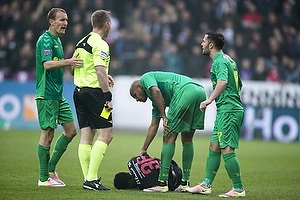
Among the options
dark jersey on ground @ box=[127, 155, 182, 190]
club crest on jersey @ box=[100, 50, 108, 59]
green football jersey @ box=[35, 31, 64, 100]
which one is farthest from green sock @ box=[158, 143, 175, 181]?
green football jersey @ box=[35, 31, 64, 100]

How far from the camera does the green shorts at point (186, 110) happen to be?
692cm

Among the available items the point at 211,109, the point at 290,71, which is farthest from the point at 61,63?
the point at 290,71

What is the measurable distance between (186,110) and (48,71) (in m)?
2.02

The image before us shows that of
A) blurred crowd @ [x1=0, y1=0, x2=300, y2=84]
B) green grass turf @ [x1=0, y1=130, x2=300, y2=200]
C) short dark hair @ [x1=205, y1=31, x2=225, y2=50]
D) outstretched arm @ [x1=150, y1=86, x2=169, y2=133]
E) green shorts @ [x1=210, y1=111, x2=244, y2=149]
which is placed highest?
blurred crowd @ [x1=0, y1=0, x2=300, y2=84]

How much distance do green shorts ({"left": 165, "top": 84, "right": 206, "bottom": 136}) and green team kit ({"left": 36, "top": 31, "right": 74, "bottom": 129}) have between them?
1.63 meters

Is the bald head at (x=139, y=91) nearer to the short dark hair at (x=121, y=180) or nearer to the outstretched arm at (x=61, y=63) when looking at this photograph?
the outstretched arm at (x=61, y=63)

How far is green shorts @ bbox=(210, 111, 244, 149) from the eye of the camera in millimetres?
6539

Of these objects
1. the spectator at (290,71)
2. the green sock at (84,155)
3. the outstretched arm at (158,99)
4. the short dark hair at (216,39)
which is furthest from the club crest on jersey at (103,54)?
the spectator at (290,71)

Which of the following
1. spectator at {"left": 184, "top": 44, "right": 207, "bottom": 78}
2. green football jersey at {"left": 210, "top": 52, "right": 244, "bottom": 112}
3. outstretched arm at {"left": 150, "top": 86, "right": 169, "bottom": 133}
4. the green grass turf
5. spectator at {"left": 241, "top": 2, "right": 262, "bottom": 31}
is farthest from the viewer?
spectator at {"left": 241, "top": 2, "right": 262, "bottom": 31}

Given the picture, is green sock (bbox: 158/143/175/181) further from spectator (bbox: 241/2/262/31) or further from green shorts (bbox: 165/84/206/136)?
spectator (bbox: 241/2/262/31)

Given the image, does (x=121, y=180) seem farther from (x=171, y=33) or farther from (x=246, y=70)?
(x=171, y=33)

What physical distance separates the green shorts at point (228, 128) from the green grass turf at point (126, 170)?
28.3 inches

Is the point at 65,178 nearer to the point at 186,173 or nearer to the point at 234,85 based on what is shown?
the point at 186,173

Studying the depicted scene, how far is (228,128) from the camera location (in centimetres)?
655
